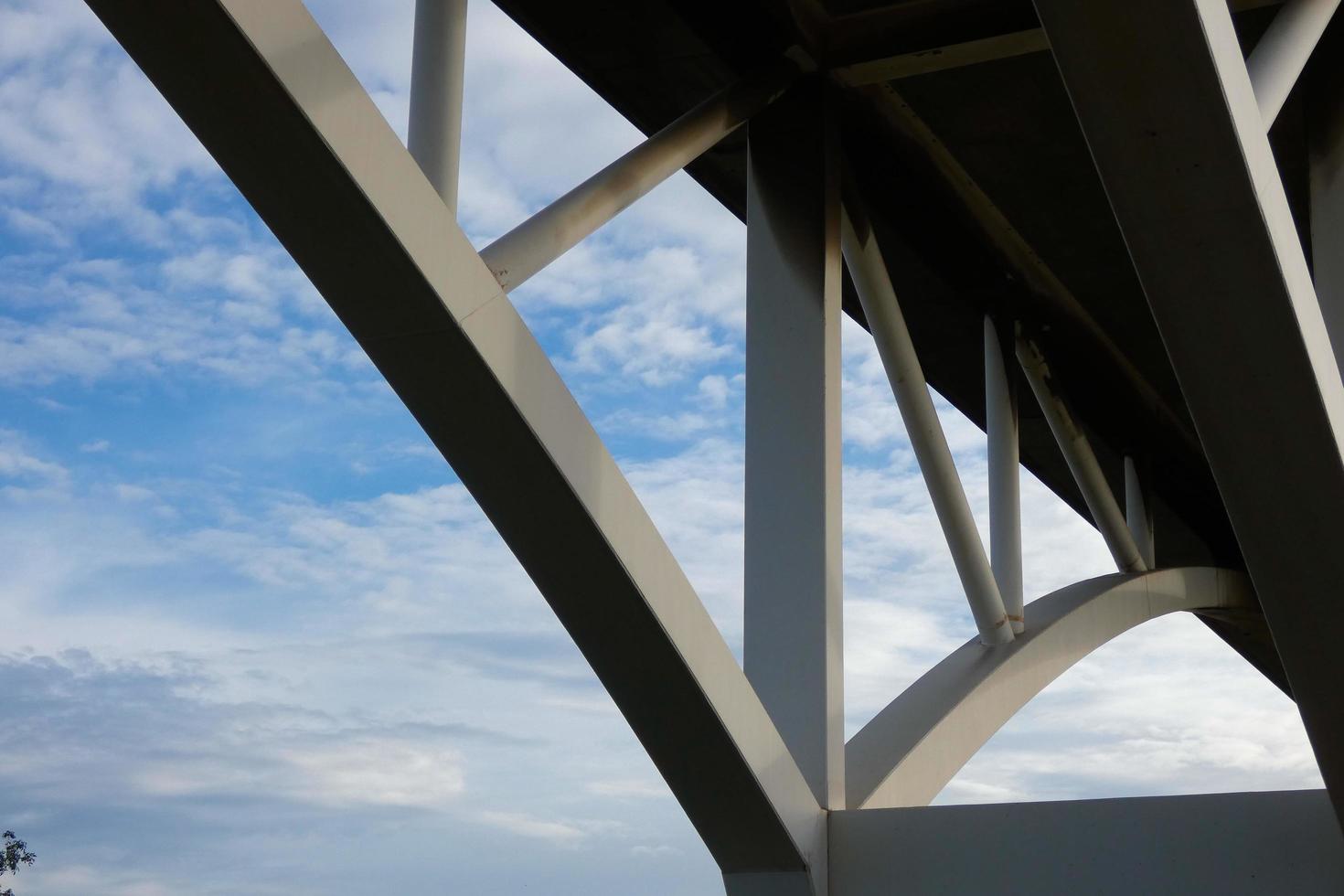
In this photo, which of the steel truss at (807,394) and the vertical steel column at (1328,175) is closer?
the steel truss at (807,394)

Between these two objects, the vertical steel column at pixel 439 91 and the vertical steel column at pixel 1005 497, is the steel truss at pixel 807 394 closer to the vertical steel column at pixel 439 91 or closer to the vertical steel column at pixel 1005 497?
the vertical steel column at pixel 439 91

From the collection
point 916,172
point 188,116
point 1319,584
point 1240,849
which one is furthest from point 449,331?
point 916,172

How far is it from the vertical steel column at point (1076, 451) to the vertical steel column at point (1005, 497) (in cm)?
121

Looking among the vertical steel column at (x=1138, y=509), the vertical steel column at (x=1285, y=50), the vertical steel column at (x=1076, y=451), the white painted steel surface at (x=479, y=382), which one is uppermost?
the vertical steel column at (x=1138, y=509)

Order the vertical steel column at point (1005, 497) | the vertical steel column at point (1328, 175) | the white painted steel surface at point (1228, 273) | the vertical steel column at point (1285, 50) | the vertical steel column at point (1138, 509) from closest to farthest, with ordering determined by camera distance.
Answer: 1. the white painted steel surface at point (1228, 273)
2. the vertical steel column at point (1285, 50)
3. the vertical steel column at point (1328, 175)
4. the vertical steel column at point (1005, 497)
5. the vertical steel column at point (1138, 509)

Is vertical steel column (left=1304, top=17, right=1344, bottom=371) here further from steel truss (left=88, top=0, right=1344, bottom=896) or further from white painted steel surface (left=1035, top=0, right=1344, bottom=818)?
white painted steel surface (left=1035, top=0, right=1344, bottom=818)

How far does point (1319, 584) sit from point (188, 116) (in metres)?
3.58

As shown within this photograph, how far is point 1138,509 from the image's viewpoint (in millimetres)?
13234

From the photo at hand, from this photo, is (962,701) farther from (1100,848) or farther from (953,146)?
(953,146)

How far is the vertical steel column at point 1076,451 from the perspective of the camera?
10.2m

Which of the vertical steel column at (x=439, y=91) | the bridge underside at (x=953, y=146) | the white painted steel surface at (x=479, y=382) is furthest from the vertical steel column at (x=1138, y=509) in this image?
the vertical steel column at (x=439, y=91)

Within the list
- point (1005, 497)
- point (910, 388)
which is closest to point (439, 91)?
point (910, 388)

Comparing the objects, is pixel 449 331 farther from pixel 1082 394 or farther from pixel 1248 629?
pixel 1248 629

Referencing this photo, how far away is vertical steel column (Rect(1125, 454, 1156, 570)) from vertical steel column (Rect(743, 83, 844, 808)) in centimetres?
741
